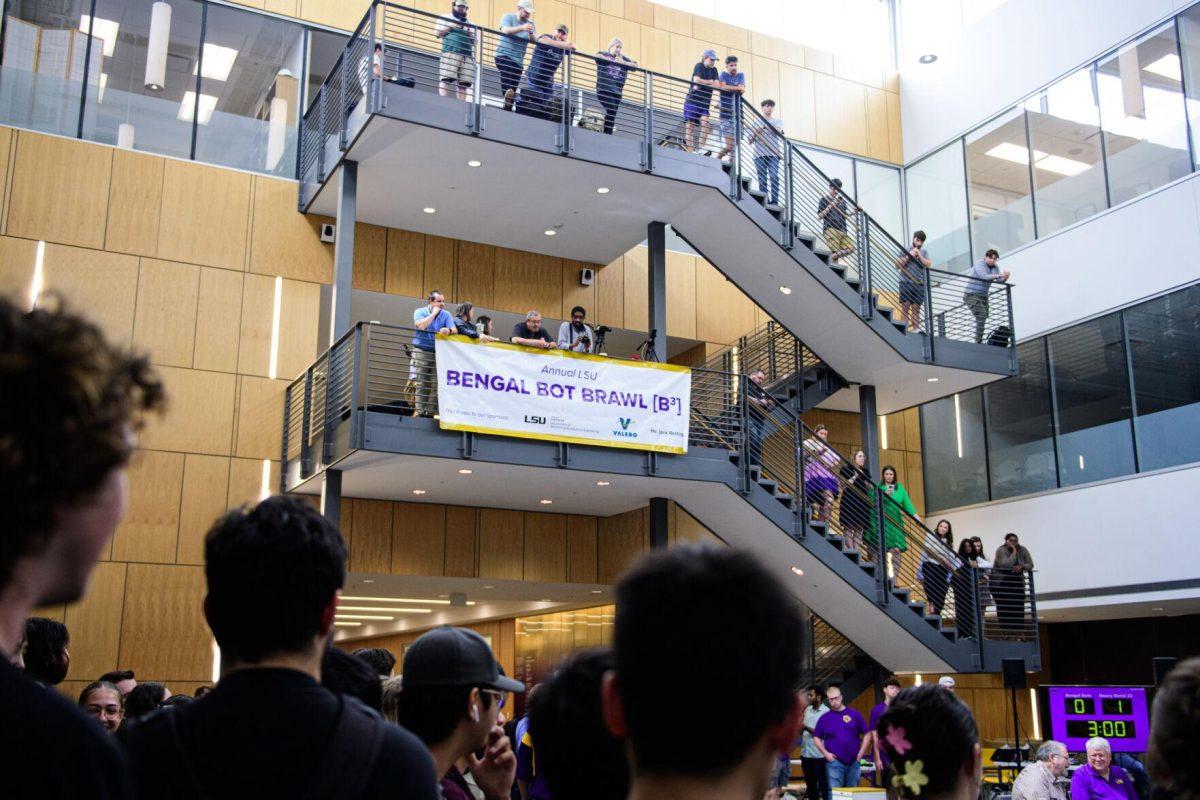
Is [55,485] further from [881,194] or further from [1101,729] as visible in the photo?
[881,194]

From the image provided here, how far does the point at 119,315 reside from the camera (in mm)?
16047

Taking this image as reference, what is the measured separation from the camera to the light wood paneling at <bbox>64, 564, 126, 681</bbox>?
47.8 ft

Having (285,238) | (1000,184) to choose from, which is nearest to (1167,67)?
(1000,184)

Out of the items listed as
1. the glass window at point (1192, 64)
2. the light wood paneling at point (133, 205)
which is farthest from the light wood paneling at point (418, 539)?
the glass window at point (1192, 64)

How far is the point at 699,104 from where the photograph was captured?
17.1 meters

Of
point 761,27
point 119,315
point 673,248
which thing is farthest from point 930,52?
point 119,315

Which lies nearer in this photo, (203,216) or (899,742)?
(899,742)

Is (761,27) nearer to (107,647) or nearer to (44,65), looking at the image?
(44,65)

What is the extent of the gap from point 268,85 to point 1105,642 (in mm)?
18660

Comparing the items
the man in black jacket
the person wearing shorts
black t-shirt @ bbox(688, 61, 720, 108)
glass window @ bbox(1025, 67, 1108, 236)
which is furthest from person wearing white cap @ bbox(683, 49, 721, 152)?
the man in black jacket

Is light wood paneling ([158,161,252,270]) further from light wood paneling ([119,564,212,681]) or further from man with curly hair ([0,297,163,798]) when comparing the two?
man with curly hair ([0,297,163,798])

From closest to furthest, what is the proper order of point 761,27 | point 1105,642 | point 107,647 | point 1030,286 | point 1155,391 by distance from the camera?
point 107,647 < point 1155,391 < point 1030,286 < point 1105,642 < point 761,27

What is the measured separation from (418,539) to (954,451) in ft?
36.1

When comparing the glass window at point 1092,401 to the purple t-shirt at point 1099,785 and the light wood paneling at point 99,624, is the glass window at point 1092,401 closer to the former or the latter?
the purple t-shirt at point 1099,785
